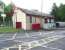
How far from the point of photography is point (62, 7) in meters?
76.8

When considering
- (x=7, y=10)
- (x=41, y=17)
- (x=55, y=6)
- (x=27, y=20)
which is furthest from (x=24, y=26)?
(x=55, y=6)

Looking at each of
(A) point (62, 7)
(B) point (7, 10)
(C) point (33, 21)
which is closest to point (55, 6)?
(A) point (62, 7)

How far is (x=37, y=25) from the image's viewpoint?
149 feet

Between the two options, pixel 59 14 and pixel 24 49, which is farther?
pixel 59 14

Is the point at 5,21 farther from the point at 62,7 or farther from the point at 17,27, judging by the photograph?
the point at 62,7

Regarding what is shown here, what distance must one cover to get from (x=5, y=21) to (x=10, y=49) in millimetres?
38092

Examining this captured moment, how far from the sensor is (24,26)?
44.0 m

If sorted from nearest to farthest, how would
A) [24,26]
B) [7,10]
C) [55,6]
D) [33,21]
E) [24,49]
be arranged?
[24,49] < [24,26] < [33,21] < [7,10] < [55,6]

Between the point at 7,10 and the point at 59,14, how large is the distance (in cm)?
1998

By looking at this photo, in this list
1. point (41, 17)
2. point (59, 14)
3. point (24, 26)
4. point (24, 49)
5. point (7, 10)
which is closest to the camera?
point (24, 49)

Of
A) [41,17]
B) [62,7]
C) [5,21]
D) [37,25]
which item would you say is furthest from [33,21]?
[62,7]

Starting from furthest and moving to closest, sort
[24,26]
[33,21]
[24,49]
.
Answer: [33,21] < [24,26] < [24,49]

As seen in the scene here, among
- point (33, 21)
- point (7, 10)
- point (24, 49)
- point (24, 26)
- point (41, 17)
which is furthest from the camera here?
point (7, 10)

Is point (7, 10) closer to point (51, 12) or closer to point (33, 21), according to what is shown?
point (33, 21)
